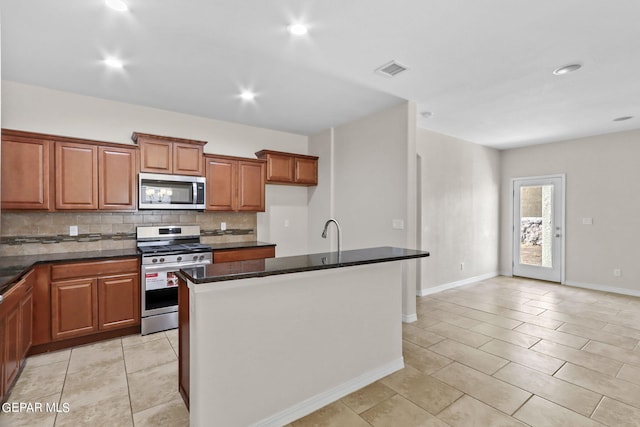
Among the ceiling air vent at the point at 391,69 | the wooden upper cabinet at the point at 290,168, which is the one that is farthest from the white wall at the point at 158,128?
the ceiling air vent at the point at 391,69

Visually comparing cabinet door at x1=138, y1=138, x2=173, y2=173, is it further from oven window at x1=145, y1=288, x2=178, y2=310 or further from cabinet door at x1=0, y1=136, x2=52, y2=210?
oven window at x1=145, y1=288, x2=178, y2=310

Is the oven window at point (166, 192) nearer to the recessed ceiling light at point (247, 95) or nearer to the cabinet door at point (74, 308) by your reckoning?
the cabinet door at point (74, 308)

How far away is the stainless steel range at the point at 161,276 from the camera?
3.38 m

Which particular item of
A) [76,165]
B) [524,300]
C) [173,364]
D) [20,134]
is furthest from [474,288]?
[20,134]

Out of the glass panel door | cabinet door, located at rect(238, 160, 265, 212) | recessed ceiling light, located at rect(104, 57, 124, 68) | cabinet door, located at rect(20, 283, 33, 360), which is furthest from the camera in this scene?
the glass panel door

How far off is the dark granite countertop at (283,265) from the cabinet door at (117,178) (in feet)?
7.60

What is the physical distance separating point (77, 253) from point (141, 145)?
1.39 m

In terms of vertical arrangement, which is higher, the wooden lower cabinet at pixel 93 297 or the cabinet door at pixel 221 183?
the cabinet door at pixel 221 183

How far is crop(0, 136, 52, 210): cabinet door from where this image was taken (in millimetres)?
2938

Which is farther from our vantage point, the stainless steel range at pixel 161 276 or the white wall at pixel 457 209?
the white wall at pixel 457 209

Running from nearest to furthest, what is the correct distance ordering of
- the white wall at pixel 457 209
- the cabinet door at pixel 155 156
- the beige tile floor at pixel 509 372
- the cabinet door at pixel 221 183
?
the beige tile floor at pixel 509 372
the cabinet door at pixel 155 156
the cabinet door at pixel 221 183
the white wall at pixel 457 209

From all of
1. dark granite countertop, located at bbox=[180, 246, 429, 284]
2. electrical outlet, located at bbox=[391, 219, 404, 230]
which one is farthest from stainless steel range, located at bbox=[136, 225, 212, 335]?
electrical outlet, located at bbox=[391, 219, 404, 230]

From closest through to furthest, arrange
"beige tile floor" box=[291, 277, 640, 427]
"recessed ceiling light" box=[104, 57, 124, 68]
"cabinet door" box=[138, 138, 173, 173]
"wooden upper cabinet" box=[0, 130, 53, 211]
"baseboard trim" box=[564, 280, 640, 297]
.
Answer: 1. "beige tile floor" box=[291, 277, 640, 427]
2. "recessed ceiling light" box=[104, 57, 124, 68]
3. "wooden upper cabinet" box=[0, 130, 53, 211]
4. "cabinet door" box=[138, 138, 173, 173]
5. "baseboard trim" box=[564, 280, 640, 297]

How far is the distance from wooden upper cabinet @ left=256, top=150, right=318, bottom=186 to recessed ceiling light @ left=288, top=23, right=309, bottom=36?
2.44 m
